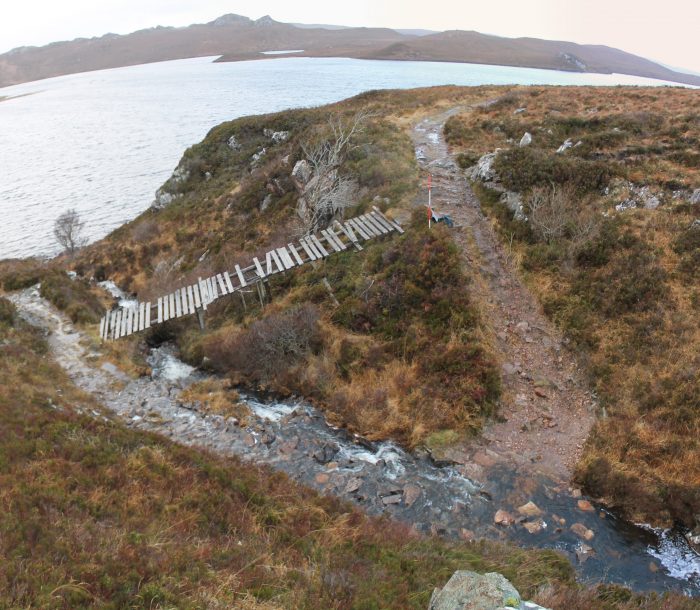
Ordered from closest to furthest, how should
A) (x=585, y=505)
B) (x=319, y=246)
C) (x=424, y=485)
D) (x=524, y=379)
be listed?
(x=585, y=505), (x=424, y=485), (x=524, y=379), (x=319, y=246)

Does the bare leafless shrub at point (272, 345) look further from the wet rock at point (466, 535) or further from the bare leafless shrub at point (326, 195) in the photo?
the wet rock at point (466, 535)

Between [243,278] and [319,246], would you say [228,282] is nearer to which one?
[243,278]

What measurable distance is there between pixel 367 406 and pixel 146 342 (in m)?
11.6

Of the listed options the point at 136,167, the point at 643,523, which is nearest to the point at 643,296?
the point at 643,523

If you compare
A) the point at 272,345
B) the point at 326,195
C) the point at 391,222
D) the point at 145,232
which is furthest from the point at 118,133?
the point at 272,345

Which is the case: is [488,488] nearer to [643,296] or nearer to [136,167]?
[643,296]

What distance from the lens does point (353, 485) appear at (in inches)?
404

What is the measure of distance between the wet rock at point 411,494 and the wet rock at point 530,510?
221 cm

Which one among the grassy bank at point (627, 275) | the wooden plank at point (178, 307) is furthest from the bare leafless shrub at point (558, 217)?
the wooden plank at point (178, 307)

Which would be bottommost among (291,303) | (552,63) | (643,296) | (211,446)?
(211,446)

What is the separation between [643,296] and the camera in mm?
13305

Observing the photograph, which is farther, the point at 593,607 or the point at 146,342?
the point at 146,342

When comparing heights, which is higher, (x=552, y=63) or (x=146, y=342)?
(x=552, y=63)

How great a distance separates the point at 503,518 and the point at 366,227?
13816 mm
